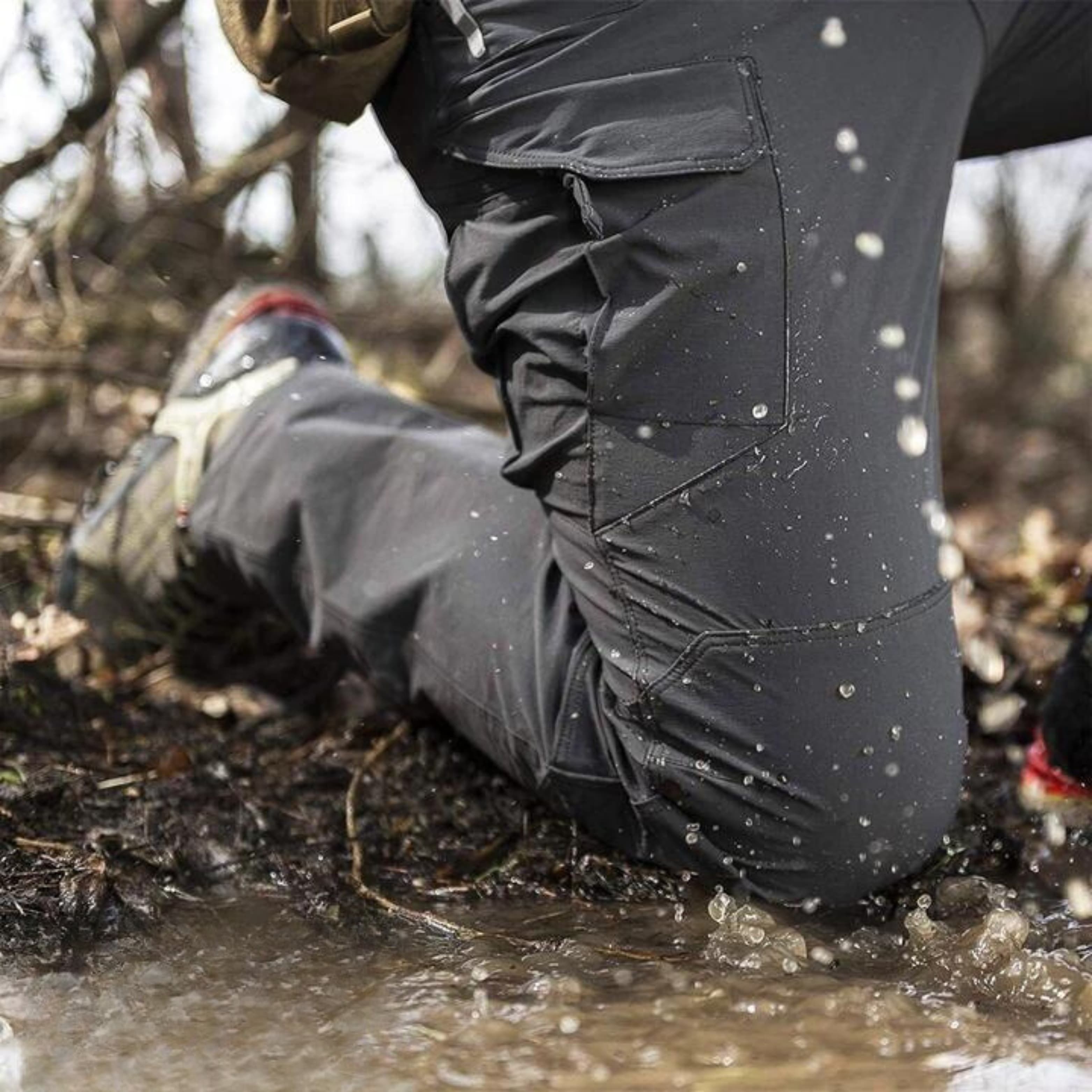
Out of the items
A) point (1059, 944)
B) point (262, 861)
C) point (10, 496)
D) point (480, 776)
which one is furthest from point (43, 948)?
point (10, 496)

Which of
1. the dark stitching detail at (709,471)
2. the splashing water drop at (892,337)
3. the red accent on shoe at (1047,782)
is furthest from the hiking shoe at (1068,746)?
the dark stitching detail at (709,471)

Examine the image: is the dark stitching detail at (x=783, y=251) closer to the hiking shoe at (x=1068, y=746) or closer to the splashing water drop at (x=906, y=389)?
the splashing water drop at (x=906, y=389)

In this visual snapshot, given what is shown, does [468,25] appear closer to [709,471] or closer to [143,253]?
[709,471]

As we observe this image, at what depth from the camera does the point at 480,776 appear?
2240 millimetres

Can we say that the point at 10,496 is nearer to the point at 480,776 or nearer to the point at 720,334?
the point at 480,776

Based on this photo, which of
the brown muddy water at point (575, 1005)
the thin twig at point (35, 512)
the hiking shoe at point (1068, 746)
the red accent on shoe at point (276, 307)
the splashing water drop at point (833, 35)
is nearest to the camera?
the brown muddy water at point (575, 1005)

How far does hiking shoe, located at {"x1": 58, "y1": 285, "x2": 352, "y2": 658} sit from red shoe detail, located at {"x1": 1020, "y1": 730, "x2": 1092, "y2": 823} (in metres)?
1.35

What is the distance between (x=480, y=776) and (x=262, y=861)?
0.39 metres

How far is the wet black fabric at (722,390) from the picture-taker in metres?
1.73

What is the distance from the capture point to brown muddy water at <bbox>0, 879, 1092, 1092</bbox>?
4.59 ft

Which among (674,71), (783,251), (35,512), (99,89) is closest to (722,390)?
(783,251)

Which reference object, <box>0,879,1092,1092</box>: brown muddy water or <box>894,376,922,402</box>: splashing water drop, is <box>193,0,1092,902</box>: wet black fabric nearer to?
<box>894,376,922,402</box>: splashing water drop

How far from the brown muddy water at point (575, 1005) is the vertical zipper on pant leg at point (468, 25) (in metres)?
1.10

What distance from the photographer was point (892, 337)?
6.04 ft
